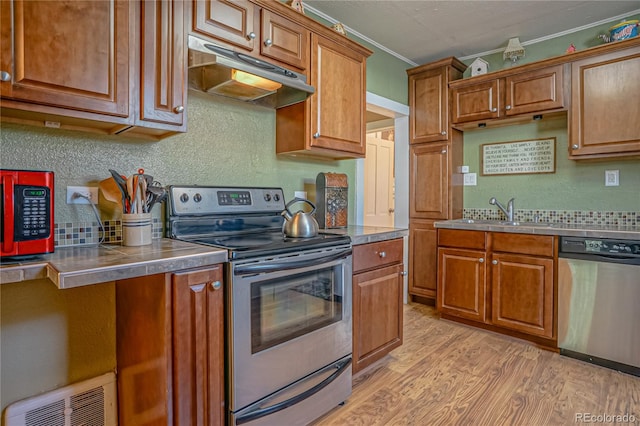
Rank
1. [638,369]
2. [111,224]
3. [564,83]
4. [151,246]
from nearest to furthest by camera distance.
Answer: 1. [151,246]
2. [111,224]
3. [638,369]
4. [564,83]

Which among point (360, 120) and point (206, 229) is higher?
point (360, 120)

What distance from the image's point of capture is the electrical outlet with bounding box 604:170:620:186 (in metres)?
2.71

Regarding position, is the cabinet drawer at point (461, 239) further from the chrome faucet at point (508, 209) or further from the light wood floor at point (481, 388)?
the light wood floor at point (481, 388)

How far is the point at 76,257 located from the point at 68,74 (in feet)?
2.13

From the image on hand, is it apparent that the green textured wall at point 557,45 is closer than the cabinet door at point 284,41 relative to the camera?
No

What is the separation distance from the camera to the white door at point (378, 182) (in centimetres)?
427

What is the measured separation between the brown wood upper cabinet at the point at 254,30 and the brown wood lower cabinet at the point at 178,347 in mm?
1116

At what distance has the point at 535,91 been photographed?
2.83 metres

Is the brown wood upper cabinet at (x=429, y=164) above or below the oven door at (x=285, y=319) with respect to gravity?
above

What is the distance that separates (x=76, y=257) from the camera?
1236 millimetres

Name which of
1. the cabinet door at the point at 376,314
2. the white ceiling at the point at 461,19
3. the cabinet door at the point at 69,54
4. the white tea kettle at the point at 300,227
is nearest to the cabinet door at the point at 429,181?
the white ceiling at the point at 461,19

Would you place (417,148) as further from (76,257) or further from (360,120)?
(76,257)

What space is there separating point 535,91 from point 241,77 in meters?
2.41

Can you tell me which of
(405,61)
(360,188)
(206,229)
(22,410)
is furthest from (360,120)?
(22,410)
